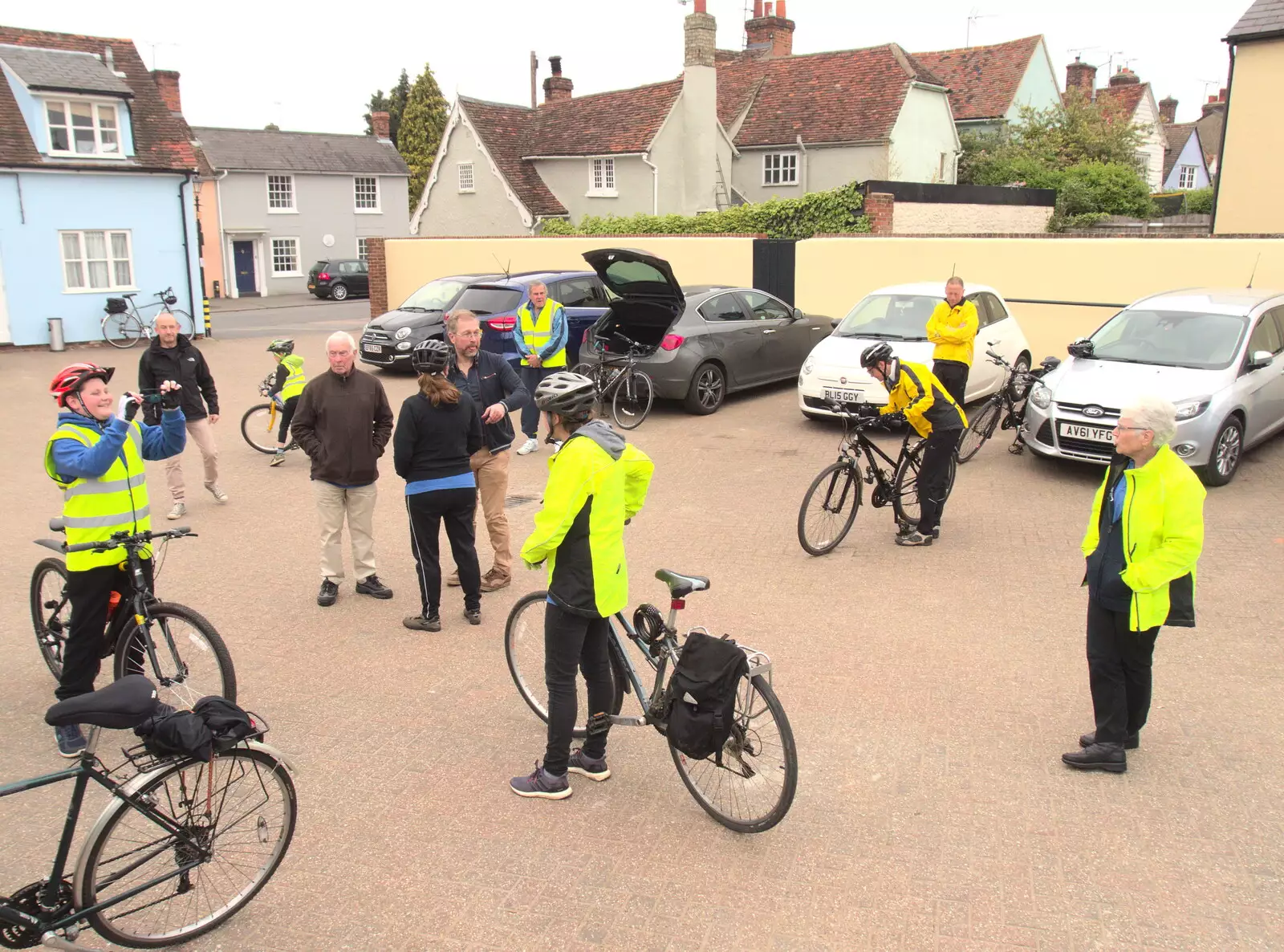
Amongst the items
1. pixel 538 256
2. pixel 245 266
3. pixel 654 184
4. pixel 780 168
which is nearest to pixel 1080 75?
pixel 780 168

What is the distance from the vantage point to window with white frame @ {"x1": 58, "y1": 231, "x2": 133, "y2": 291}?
22.1 metres

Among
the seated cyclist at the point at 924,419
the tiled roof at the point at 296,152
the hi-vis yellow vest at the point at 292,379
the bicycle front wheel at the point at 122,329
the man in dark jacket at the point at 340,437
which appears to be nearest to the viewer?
the man in dark jacket at the point at 340,437

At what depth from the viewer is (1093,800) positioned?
443cm

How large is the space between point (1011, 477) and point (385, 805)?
7551 millimetres

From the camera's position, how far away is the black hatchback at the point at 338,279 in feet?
126

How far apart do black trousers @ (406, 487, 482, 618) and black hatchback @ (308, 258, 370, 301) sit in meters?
34.5

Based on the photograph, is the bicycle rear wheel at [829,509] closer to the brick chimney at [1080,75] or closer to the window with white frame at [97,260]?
the window with white frame at [97,260]

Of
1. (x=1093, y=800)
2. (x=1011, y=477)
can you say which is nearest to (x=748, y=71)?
(x=1011, y=477)

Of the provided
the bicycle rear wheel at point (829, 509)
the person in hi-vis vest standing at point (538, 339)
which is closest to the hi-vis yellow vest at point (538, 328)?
the person in hi-vis vest standing at point (538, 339)

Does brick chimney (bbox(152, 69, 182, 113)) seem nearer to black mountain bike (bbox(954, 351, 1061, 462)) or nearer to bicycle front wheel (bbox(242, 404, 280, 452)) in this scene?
bicycle front wheel (bbox(242, 404, 280, 452))

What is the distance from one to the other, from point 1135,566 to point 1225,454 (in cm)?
618

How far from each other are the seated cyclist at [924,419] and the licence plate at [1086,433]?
7.34 feet

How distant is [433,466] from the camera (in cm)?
628

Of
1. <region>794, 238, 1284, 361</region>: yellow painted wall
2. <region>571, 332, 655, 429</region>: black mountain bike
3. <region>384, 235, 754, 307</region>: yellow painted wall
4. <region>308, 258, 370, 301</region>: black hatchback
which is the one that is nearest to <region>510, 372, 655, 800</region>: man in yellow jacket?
<region>571, 332, 655, 429</region>: black mountain bike
